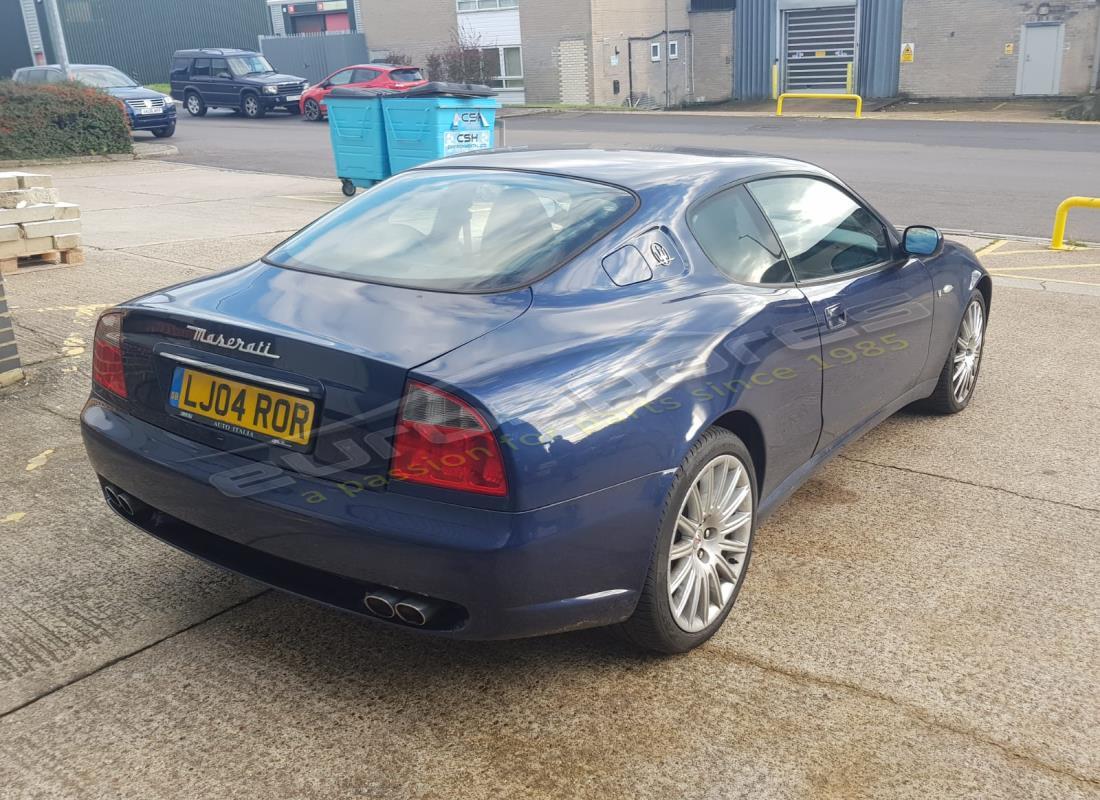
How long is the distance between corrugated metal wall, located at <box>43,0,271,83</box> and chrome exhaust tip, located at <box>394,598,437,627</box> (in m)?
49.6

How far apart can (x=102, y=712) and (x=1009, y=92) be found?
3684cm

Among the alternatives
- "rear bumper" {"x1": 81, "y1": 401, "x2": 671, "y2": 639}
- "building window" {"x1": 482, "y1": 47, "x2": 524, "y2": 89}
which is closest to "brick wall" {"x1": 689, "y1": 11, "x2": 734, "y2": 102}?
"building window" {"x1": 482, "y1": 47, "x2": 524, "y2": 89}

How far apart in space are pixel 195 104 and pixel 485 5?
11208mm

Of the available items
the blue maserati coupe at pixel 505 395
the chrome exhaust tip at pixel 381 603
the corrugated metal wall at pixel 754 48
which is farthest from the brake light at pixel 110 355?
the corrugated metal wall at pixel 754 48

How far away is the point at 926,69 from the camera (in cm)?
3556

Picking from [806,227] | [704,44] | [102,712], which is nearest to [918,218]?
[806,227]

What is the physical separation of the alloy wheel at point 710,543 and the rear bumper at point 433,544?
22 cm

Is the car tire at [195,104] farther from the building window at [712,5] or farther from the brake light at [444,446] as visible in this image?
the brake light at [444,446]

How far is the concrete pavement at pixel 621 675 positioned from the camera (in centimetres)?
270

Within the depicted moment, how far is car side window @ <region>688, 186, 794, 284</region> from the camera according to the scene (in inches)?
142

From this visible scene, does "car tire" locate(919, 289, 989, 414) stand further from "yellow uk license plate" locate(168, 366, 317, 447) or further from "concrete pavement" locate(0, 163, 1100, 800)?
"yellow uk license plate" locate(168, 366, 317, 447)

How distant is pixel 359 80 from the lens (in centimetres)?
2962

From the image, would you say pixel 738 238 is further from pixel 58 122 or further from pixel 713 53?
pixel 713 53

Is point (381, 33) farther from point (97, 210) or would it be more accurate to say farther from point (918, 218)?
point (918, 218)
